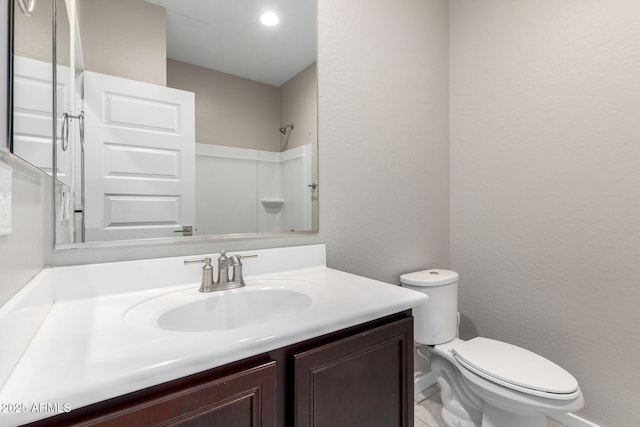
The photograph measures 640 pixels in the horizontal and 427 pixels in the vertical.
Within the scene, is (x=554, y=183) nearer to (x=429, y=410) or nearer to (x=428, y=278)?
(x=428, y=278)

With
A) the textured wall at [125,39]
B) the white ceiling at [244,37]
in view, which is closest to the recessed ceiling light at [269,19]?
the white ceiling at [244,37]

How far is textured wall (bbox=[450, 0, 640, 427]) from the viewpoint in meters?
1.27

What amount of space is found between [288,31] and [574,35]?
1.30 metres

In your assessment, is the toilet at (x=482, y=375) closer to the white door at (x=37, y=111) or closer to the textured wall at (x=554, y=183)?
the textured wall at (x=554, y=183)

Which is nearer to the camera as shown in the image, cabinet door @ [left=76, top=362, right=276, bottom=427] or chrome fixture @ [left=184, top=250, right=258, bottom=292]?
cabinet door @ [left=76, top=362, right=276, bottom=427]

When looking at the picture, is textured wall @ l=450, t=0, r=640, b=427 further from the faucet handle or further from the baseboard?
the faucet handle

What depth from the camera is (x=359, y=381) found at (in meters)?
0.79

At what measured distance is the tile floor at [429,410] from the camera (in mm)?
1454

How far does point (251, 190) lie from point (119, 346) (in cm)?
74

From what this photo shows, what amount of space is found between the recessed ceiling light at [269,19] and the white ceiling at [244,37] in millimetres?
14

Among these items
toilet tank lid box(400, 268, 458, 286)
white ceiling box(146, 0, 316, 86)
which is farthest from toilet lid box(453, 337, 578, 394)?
white ceiling box(146, 0, 316, 86)

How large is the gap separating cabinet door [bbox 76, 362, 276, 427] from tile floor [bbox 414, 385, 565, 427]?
3.85 ft

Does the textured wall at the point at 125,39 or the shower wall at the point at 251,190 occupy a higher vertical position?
the textured wall at the point at 125,39

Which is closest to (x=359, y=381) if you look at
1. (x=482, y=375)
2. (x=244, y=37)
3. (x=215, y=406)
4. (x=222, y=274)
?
(x=215, y=406)
